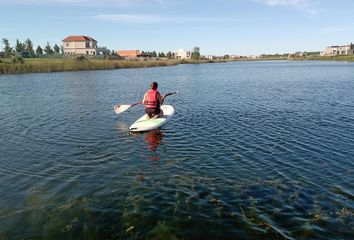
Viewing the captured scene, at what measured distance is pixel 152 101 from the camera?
1844 centimetres

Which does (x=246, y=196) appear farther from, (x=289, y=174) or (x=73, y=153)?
(x=73, y=153)

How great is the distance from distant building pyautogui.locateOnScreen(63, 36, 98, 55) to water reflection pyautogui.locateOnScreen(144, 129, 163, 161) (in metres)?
158

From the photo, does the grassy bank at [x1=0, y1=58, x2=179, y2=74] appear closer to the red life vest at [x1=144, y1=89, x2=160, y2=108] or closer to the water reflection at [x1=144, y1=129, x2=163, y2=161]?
the red life vest at [x1=144, y1=89, x2=160, y2=108]

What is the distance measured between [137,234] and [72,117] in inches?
634

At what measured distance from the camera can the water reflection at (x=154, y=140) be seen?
14064 millimetres

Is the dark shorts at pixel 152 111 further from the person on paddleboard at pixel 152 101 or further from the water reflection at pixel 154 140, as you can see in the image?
the water reflection at pixel 154 140

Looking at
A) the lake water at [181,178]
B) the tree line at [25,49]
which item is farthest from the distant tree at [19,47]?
the lake water at [181,178]

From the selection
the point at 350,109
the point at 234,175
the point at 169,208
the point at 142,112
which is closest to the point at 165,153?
the point at 234,175

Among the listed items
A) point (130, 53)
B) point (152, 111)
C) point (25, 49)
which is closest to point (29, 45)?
point (25, 49)

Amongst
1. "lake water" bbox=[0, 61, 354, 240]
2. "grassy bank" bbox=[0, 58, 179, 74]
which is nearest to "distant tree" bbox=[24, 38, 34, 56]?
"grassy bank" bbox=[0, 58, 179, 74]

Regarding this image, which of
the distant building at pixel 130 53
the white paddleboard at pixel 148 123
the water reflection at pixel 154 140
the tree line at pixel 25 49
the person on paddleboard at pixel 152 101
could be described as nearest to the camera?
the water reflection at pixel 154 140

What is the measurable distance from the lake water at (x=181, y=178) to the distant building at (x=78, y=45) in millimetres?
154224

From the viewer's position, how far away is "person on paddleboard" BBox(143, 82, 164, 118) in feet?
59.8

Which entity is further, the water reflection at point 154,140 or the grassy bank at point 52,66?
the grassy bank at point 52,66
